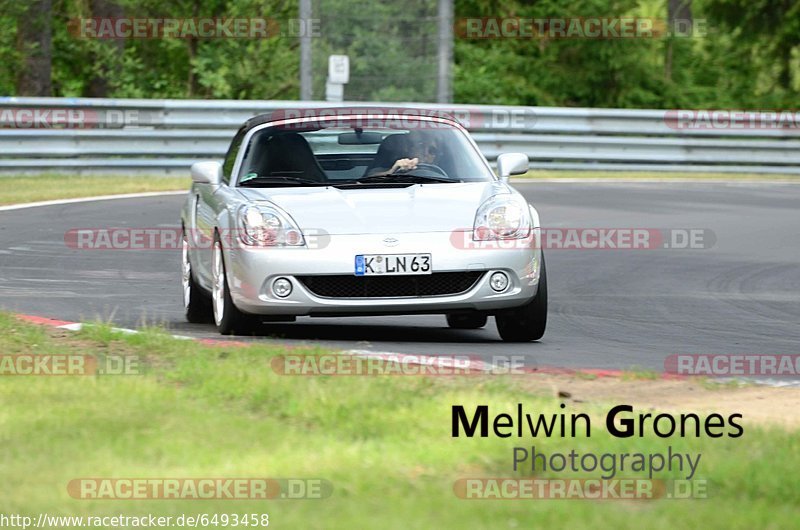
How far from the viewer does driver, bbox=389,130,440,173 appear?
9781mm

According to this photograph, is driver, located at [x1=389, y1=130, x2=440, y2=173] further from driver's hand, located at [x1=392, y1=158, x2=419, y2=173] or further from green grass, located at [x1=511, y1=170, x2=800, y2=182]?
green grass, located at [x1=511, y1=170, x2=800, y2=182]

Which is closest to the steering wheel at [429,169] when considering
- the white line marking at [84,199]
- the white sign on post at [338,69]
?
the white line marking at [84,199]

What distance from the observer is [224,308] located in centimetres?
909

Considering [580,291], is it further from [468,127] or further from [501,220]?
[468,127]

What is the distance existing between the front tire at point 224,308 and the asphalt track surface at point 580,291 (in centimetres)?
15

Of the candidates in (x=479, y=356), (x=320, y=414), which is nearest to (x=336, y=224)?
(x=479, y=356)

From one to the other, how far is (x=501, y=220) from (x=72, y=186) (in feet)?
42.4

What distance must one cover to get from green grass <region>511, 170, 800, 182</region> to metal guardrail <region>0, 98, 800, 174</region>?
0.39ft

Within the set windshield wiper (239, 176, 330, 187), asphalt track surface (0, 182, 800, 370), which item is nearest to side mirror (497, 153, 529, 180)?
asphalt track surface (0, 182, 800, 370)

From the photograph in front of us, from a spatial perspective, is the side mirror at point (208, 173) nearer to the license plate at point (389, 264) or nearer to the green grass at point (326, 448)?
the license plate at point (389, 264)

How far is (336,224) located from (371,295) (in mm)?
446

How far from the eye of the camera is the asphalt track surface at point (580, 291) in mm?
9055

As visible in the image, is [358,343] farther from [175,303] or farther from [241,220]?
[175,303]

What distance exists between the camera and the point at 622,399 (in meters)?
6.81
